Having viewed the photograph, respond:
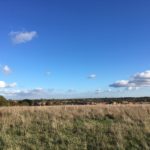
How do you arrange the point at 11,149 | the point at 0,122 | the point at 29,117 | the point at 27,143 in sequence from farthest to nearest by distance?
the point at 29,117
the point at 0,122
the point at 27,143
the point at 11,149

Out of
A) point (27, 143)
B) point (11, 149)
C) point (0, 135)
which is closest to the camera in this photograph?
point (11, 149)

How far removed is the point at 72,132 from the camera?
44.3ft

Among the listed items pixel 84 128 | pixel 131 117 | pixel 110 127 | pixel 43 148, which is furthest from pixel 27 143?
pixel 131 117

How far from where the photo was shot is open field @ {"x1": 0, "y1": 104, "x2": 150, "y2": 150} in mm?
11821

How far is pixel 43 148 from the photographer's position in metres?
11.7

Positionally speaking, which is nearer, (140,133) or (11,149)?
(11,149)

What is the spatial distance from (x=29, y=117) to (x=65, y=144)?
16.5 feet

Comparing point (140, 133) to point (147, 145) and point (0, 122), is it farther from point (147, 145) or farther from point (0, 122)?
point (0, 122)

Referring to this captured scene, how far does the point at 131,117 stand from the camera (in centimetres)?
1672

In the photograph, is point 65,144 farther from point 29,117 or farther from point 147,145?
point 29,117

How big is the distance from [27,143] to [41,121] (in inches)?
129

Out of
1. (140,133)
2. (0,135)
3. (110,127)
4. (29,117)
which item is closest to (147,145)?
(140,133)

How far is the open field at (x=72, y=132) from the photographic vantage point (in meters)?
11.8

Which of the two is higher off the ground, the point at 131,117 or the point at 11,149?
the point at 131,117
